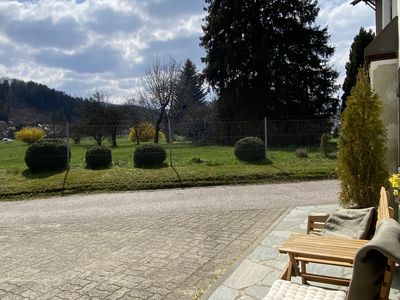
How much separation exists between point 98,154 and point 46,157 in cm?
184

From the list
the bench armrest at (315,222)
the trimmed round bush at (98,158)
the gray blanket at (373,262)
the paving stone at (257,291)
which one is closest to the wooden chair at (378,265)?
the gray blanket at (373,262)

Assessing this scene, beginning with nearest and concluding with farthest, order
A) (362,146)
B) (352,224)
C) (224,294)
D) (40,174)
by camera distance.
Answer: (224,294) < (352,224) < (362,146) < (40,174)

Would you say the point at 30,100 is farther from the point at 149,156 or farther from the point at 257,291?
the point at 257,291

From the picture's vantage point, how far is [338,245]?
12.4ft

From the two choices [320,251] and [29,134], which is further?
[29,134]

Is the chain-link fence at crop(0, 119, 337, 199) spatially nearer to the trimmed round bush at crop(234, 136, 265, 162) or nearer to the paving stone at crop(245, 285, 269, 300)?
the trimmed round bush at crop(234, 136, 265, 162)

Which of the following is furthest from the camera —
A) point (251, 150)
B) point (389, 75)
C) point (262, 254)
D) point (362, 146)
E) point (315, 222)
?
point (251, 150)

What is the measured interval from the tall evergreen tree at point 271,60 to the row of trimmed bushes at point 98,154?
47.7 ft

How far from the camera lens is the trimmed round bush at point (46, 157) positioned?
1475cm

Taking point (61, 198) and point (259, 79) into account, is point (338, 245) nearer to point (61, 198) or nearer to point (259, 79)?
point (61, 198)

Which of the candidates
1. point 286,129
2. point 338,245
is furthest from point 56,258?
point 286,129

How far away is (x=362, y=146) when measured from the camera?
6.02m

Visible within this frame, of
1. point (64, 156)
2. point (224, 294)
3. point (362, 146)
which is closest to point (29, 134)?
point (64, 156)

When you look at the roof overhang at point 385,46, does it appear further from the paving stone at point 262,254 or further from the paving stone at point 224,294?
the paving stone at point 224,294
